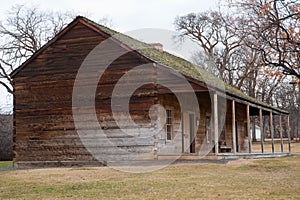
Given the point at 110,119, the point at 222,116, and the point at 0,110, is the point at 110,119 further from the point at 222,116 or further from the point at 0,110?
the point at 0,110

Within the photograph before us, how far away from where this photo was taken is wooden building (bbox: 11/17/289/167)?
66.3ft

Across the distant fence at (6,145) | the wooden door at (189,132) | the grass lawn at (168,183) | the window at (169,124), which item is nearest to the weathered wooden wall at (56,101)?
the window at (169,124)

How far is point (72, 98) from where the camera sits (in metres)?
21.7

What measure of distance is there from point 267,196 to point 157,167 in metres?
7.45

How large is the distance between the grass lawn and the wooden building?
2.72m

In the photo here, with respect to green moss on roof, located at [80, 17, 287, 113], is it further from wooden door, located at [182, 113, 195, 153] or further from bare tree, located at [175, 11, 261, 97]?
bare tree, located at [175, 11, 261, 97]

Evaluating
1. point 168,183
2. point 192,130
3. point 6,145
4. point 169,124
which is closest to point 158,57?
point 169,124

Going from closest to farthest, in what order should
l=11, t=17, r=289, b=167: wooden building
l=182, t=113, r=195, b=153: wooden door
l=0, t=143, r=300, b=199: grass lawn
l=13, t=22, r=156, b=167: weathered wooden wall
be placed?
l=0, t=143, r=300, b=199: grass lawn → l=11, t=17, r=289, b=167: wooden building → l=13, t=22, r=156, b=167: weathered wooden wall → l=182, t=113, r=195, b=153: wooden door

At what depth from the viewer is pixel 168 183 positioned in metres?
13.6

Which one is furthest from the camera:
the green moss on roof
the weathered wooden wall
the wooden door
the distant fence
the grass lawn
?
the distant fence

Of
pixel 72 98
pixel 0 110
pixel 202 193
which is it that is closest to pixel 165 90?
pixel 72 98

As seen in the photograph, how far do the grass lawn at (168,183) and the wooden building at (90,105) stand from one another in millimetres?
2722

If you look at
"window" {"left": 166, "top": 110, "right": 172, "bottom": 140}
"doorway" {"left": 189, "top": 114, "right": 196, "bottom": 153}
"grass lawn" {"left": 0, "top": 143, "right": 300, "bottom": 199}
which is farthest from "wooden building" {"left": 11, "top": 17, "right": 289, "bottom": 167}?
"grass lawn" {"left": 0, "top": 143, "right": 300, "bottom": 199}

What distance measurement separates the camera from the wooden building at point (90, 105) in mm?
20219
